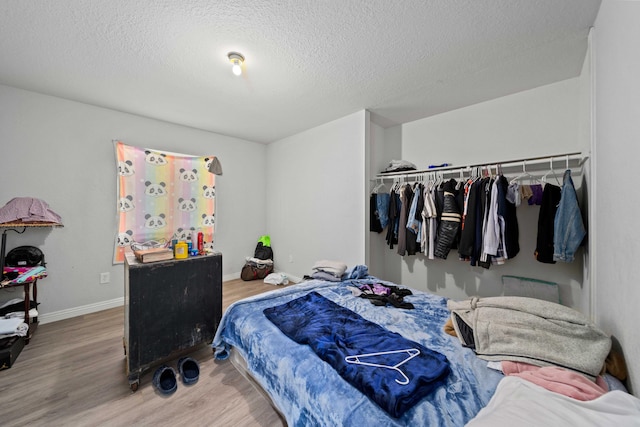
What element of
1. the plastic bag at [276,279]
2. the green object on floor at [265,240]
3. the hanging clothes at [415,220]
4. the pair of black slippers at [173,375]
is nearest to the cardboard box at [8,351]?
the pair of black slippers at [173,375]

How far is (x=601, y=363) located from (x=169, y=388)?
238cm

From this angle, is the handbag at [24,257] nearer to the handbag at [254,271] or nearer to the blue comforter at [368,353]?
the handbag at [254,271]

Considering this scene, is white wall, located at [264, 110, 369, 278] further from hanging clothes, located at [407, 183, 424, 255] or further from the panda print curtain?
the panda print curtain

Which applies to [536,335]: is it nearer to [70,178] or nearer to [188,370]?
[188,370]

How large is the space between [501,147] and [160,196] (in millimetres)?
4216

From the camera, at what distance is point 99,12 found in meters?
1.52

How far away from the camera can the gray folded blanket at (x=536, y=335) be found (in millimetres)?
1069

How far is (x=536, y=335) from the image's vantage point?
46.8 inches

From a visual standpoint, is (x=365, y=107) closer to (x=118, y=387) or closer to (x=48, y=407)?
(x=118, y=387)

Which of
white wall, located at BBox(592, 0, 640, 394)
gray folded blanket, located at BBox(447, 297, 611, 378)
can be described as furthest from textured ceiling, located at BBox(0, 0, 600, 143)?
gray folded blanket, located at BBox(447, 297, 611, 378)

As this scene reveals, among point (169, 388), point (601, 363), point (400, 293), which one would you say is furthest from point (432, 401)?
point (169, 388)

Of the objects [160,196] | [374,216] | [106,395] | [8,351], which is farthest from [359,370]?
[160,196]

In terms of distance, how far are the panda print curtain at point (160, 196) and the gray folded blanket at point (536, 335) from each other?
3202mm

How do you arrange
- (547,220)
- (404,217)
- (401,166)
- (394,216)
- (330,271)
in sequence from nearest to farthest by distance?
(547,220)
(330,271)
(404,217)
(394,216)
(401,166)
